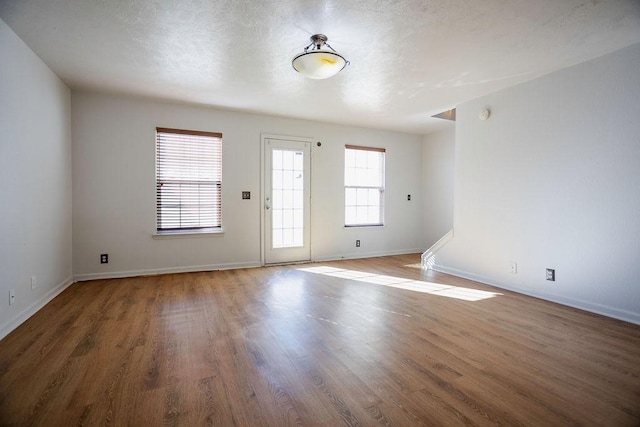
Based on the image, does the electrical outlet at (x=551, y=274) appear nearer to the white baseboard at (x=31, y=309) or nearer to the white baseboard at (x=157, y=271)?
the white baseboard at (x=157, y=271)

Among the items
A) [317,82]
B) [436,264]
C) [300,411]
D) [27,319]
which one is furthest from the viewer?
[436,264]

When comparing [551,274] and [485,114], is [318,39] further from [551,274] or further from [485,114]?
[551,274]

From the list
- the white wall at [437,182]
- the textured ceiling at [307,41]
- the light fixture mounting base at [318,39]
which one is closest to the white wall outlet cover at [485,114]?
the textured ceiling at [307,41]

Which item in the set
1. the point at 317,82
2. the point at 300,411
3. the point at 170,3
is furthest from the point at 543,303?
the point at 170,3

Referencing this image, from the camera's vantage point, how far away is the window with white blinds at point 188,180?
4566 millimetres

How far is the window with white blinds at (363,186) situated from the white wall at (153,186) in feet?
0.52

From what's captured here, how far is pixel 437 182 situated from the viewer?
20.8 ft

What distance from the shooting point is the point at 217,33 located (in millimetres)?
2635

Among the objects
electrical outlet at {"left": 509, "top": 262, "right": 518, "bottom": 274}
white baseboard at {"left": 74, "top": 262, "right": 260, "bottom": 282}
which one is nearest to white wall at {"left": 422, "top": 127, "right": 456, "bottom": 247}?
electrical outlet at {"left": 509, "top": 262, "right": 518, "bottom": 274}

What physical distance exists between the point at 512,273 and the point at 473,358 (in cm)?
219

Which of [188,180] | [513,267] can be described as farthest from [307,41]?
[513,267]

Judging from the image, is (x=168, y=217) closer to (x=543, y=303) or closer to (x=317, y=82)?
(x=317, y=82)

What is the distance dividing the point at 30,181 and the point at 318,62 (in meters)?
2.95

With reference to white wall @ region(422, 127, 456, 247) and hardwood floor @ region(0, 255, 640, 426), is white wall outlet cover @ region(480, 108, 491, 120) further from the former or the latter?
hardwood floor @ region(0, 255, 640, 426)
